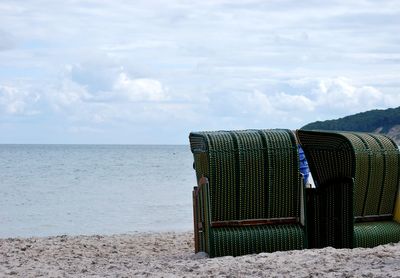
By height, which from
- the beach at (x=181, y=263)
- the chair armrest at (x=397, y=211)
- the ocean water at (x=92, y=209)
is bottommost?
the ocean water at (x=92, y=209)

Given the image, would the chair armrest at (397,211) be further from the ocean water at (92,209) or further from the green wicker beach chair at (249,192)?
the ocean water at (92,209)

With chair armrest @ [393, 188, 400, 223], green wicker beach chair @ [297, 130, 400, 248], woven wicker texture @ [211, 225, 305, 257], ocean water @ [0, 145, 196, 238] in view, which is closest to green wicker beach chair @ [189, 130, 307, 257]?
woven wicker texture @ [211, 225, 305, 257]

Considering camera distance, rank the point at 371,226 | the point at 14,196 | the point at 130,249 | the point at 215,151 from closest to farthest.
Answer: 1. the point at 215,151
2. the point at 371,226
3. the point at 130,249
4. the point at 14,196

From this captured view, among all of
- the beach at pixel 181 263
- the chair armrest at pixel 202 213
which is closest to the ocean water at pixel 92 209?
the beach at pixel 181 263

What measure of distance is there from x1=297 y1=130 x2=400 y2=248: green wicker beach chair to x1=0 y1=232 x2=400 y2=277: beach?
2.00 ft

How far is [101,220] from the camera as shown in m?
23.0

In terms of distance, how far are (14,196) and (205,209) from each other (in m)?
22.8

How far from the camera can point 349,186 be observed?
35.4ft

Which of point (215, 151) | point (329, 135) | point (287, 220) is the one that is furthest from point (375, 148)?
point (215, 151)

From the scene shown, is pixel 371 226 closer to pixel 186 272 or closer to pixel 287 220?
pixel 287 220

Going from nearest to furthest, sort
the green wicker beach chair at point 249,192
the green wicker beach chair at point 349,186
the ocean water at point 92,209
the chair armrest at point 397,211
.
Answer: the green wicker beach chair at point 249,192
the green wicker beach chair at point 349,186
the chair armrest at point 397,211
the ocean water at point 92,209

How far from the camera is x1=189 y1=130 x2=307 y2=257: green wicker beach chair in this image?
10.7 metres

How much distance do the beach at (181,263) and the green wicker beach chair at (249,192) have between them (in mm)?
507

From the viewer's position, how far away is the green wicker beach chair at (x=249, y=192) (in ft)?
35.0
